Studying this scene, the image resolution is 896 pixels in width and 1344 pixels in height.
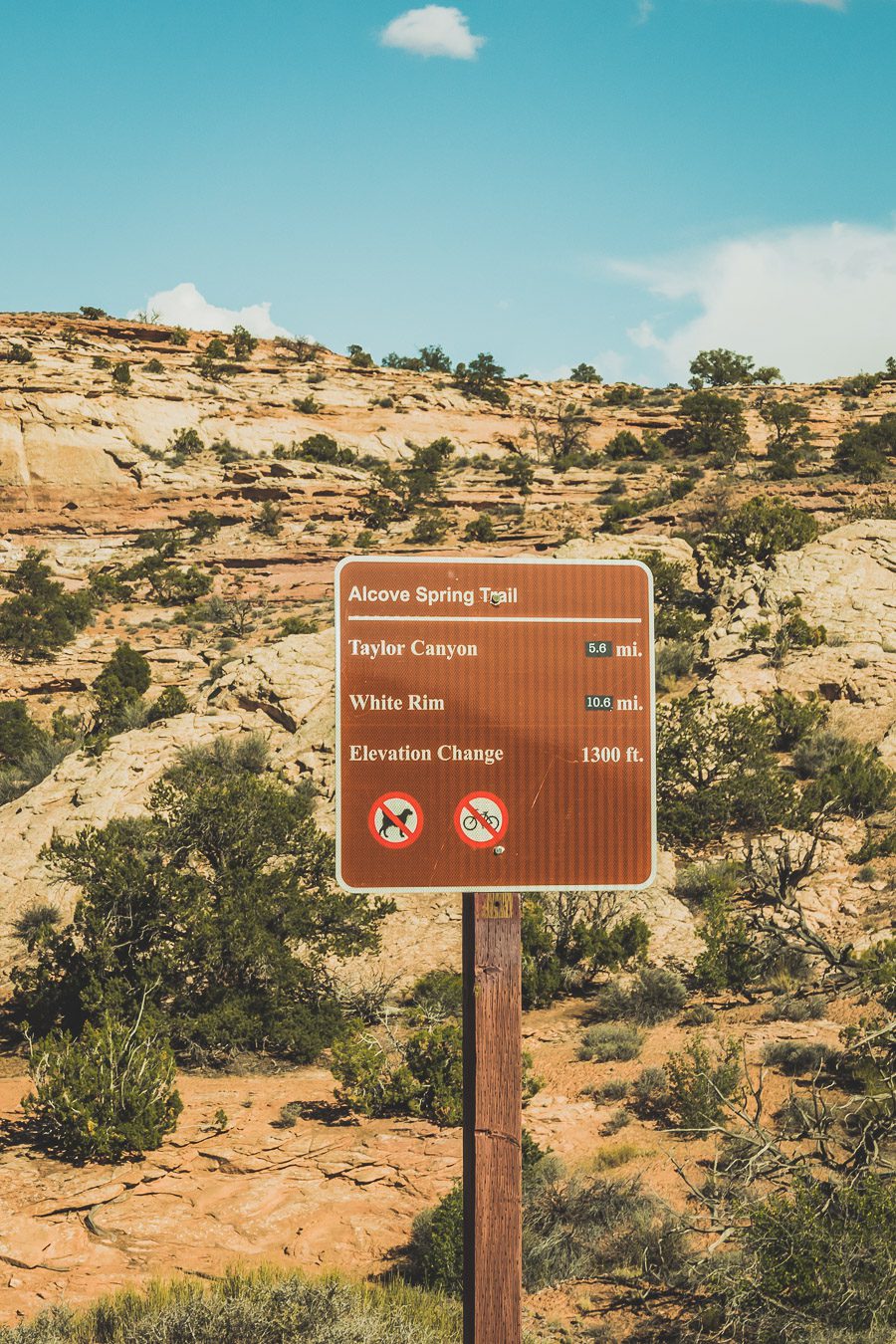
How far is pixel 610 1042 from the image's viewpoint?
404 inches

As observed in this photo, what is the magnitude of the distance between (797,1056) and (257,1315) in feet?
19.0

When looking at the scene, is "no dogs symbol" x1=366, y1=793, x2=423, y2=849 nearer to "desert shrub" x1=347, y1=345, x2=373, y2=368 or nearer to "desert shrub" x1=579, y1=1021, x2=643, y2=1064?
"desert shrub" x1=579, y1=1021, x2=643, y2=1064

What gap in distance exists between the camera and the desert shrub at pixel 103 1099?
8.00 m

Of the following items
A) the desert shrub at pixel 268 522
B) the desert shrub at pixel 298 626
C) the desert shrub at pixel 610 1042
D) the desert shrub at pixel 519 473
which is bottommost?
the desert shrub at pixel 610 1042

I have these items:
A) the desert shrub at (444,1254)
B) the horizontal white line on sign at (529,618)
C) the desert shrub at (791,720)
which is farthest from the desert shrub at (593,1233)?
the desert shrub at (791,720)

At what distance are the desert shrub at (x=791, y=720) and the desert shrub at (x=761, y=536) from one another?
18.0 ft

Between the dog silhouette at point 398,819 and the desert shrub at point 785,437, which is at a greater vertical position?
the desert shrub at point 785,437

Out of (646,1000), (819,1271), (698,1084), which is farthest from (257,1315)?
(646,1000)

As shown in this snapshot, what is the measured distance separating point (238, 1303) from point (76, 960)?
22.1 ft

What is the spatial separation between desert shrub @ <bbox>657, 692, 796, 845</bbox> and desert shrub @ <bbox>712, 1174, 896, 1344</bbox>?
9861 mm

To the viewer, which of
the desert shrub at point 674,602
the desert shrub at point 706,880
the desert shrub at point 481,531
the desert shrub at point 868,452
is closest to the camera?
the desert shrub at point 706,880

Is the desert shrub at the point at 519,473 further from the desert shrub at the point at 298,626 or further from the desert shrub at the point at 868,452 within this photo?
the desert shrub at the point at 298,626

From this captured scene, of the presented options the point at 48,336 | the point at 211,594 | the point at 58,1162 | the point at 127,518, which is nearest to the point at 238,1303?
the point at 58,1162

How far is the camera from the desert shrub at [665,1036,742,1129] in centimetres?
817
